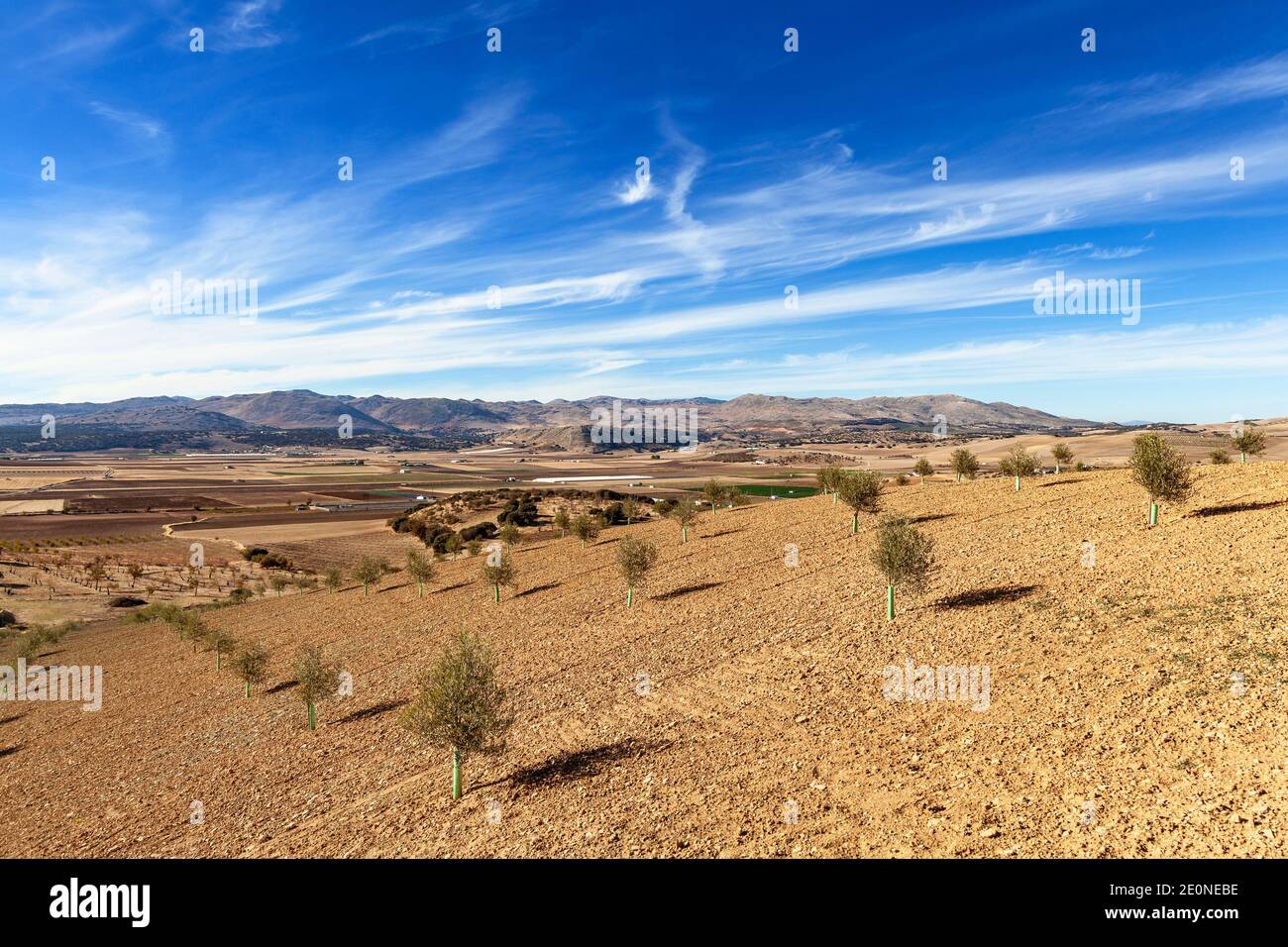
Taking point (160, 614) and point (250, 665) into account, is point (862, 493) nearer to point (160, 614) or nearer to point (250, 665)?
point (250, 665)

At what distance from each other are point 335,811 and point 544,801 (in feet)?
20.3

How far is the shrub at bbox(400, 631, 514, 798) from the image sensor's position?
1595 centimetres

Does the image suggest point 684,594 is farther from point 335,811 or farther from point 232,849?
point 232,849

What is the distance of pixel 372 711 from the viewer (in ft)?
78.2

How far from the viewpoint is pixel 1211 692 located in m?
12.5

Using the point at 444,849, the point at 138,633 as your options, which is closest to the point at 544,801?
the point at 444,849

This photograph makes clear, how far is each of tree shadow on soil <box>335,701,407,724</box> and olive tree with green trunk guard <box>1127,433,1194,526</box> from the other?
30.4m

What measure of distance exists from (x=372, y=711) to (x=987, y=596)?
75.6ft

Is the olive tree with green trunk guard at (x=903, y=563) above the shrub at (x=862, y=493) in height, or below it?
below

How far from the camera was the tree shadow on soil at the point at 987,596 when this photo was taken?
66.8ft

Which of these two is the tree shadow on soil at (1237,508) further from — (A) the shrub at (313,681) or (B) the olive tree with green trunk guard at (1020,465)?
(A) the shrub at (313,681)

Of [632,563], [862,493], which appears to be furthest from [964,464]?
[632,563]

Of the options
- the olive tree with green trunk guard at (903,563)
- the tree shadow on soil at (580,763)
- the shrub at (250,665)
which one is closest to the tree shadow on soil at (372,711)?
the shrub at (250,665)

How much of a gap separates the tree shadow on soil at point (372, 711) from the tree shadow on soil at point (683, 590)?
12.4m
